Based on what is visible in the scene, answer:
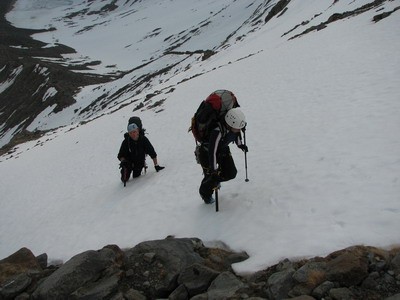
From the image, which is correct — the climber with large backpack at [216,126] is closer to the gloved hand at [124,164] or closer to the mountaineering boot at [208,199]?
the mountaineering boot at [208,199]

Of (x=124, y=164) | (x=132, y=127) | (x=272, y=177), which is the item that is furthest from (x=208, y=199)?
(x=124, y=164)

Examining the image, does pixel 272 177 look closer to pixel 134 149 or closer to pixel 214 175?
pixel 214 175

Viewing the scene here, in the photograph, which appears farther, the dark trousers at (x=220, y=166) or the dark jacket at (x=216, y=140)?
the dark trousers at (x=220, y=166)

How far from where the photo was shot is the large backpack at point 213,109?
6730mm

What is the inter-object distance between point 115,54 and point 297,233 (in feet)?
392

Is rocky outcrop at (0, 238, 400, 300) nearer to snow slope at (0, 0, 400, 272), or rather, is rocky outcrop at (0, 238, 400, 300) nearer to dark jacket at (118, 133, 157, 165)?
snow slope at (0, 0, 400, 272)

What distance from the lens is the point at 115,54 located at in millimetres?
117750

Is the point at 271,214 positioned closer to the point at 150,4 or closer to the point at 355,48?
the point at 355,48

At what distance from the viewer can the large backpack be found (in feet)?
22.1

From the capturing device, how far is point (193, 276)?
5.68 m

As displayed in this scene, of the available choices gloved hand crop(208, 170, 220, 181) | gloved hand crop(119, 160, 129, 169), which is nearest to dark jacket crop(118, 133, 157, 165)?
gloved hand crop(119, 160, 129, 169)

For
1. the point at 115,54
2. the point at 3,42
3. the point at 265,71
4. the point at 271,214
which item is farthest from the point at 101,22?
the point at 271,214

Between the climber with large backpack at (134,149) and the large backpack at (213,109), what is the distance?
14.9 ft

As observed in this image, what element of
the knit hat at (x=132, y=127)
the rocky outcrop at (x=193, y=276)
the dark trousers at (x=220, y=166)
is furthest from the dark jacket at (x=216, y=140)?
the knit hat at (x=132, y=127)
